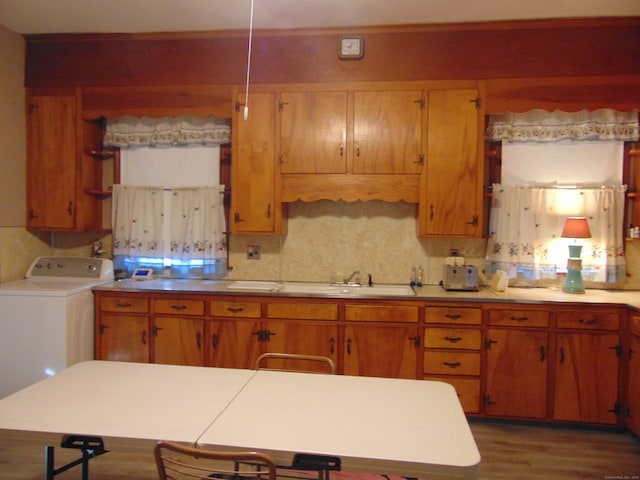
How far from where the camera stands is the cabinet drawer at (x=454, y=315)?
2.84 m

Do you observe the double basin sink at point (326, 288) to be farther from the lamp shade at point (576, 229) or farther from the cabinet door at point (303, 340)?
the lamp shade at point (576, 229)

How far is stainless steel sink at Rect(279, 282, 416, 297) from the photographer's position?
2.99 metres

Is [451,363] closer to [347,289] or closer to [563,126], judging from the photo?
[347,289]

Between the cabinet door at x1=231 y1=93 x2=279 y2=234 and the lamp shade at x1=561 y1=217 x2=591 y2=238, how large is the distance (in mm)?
2036

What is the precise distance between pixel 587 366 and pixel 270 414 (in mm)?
2319

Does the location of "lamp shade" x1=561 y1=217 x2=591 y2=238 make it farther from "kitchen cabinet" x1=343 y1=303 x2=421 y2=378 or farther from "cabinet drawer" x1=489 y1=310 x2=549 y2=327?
"kitchen cabinet" x1=343 y1=303 x2=421 y2=378

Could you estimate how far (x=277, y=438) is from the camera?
47.3 inches

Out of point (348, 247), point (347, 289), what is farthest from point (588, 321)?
point (348, 247)

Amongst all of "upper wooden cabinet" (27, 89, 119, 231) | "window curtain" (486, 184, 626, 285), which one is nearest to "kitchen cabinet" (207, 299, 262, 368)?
"upper wooden cabinet" (27, 89, 119, 231)

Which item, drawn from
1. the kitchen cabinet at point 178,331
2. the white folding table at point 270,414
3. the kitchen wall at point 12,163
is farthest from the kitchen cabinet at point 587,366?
the kitchen wall at point 12,163

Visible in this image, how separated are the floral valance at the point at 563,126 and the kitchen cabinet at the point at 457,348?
4.42ft

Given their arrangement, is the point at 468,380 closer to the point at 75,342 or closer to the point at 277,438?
the point at 277,438

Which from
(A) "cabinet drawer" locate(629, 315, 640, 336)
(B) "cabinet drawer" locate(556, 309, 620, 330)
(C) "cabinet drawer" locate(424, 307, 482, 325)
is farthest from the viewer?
(C) "cabinet drawer" locate(424, 307, 482, 325)

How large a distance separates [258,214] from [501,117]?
193 centimetres
